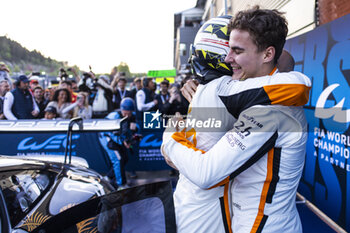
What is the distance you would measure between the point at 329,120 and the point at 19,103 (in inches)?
232

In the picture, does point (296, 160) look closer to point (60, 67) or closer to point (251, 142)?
point (251, 142)

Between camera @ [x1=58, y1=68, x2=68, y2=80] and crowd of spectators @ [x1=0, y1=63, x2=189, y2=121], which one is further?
camera @ [x1=58, y1=68, x2=68, y2=80]

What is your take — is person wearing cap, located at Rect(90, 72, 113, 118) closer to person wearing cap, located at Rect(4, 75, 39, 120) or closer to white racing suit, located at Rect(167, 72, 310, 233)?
person wearing cap, located at Rect(4, 75, 39, 120)

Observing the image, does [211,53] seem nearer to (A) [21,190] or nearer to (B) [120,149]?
(A) [21,190]

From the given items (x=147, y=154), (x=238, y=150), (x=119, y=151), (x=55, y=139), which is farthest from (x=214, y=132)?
(x=147, y=154)

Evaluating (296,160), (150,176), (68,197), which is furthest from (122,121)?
(296,160)

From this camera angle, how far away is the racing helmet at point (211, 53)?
3.94 ft

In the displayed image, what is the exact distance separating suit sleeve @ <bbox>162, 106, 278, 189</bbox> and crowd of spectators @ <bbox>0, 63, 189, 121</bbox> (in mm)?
4189

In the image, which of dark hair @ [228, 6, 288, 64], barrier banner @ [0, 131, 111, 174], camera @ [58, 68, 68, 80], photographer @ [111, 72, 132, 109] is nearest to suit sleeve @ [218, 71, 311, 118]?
dark hair @ [228, 6, 288, 64]

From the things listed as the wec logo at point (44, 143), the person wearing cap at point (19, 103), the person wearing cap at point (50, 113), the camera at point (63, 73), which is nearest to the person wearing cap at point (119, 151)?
the wec logo at point (44, 143)

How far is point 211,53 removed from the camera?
122 centimetres

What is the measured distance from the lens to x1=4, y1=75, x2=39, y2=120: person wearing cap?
5.75 meters

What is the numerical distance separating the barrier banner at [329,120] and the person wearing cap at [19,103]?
5.63m

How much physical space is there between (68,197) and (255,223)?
6.48ft
